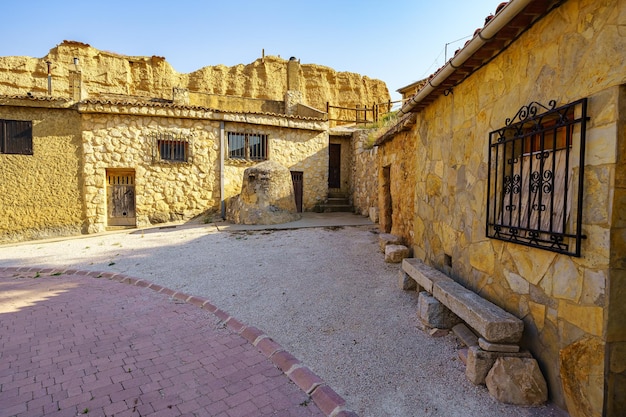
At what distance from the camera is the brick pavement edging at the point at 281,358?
8.37ft

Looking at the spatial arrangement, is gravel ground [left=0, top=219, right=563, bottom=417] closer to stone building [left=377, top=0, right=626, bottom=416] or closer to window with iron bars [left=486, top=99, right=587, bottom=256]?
stone building [left=377, top=0, right=626, bottom=416]

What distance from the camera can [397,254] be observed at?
5961 millimetres

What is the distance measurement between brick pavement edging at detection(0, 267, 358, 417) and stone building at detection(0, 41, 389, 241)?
307 inches

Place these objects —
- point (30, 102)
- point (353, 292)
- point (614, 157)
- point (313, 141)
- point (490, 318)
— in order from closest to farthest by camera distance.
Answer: point (614, 157) → point (490, 318) → point (353, 292) → point (30, 102) → point (313, 141)

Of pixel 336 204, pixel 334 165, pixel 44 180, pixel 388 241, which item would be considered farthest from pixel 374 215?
pixel 44 180

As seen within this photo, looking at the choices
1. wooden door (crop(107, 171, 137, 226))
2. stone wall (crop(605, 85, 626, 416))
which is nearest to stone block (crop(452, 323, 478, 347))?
stone wall (crop(605, 85, 626, 416))

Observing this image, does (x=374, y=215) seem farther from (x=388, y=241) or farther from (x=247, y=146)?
(x=247, y=146)

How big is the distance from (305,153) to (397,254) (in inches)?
389

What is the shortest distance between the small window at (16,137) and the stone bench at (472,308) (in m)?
13.6

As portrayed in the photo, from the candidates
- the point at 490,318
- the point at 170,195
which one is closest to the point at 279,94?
the point at 170,195

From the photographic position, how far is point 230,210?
1238 centimetres

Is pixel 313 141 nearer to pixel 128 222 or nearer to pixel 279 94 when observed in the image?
pixel 128 222

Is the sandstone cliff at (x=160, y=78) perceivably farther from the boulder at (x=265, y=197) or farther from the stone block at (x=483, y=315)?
the stone block at (x=483, y=315)

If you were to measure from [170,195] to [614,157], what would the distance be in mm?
13158
